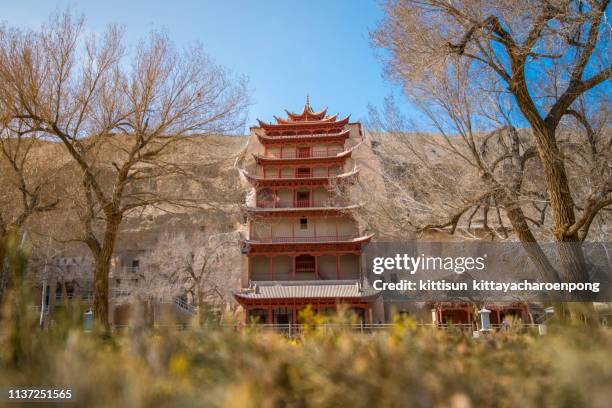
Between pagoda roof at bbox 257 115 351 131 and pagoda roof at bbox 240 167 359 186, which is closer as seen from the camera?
pagoda roof at bbox 240 167 359 186

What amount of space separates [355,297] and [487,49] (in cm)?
1890

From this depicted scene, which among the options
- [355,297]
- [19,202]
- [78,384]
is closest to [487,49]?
[78,384]

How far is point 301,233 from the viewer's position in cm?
3041

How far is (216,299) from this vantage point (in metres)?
34.1

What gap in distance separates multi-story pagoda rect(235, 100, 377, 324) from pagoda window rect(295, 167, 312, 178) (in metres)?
0.09

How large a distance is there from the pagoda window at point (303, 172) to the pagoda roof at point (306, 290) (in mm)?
7999

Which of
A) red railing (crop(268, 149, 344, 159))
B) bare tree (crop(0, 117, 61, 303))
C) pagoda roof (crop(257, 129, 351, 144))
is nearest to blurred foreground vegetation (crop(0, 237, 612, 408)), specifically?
bare tree (crop(0, 117, 61, 303))

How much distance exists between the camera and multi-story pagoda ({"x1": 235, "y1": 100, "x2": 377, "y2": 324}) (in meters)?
26.4

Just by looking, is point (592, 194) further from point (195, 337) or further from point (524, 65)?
point (195, 337)

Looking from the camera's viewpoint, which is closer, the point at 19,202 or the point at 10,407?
the point at 10,407

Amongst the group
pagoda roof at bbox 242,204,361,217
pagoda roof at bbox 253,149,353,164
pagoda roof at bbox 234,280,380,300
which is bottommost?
pagoda roof at bbox 234,280,380,300

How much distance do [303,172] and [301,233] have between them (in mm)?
4769

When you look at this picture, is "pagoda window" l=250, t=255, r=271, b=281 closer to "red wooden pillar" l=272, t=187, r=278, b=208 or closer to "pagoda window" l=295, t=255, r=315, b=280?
"pagoda window" l=295, t=255, r=315, b=280

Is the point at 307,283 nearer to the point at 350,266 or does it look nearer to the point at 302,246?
the point at 302,246
